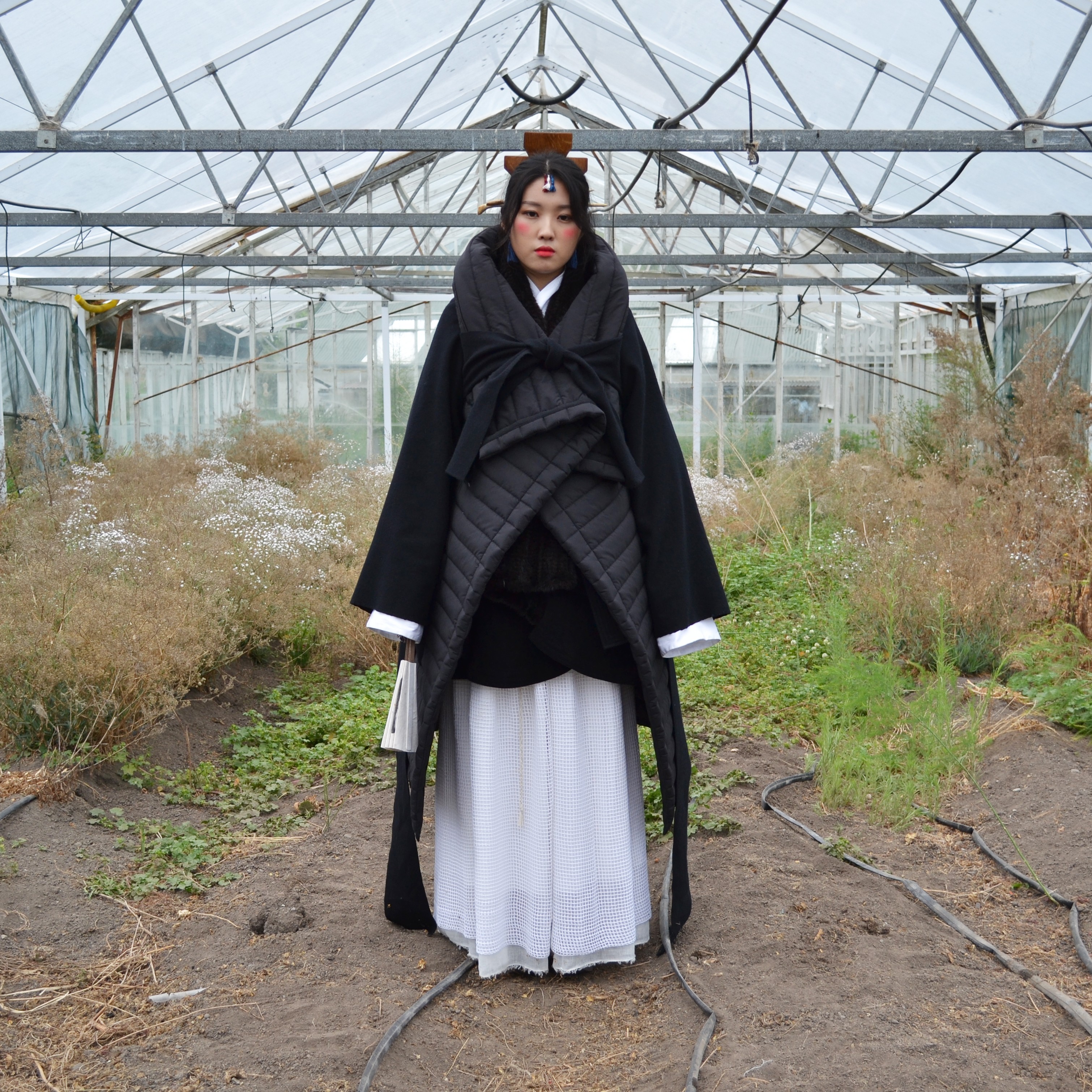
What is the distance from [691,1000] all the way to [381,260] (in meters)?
9.11

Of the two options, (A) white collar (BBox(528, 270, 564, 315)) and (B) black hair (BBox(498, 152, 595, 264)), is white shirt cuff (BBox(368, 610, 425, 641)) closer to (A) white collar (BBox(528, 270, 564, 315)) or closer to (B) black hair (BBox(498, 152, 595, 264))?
(A) white collar (BBox(528, 270, 564, 315))

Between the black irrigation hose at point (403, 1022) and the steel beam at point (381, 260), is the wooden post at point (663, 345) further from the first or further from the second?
the black irrigation hose at point (403, 1022)

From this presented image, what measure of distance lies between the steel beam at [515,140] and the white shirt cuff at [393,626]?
359cm

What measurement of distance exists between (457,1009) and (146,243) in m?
10.8

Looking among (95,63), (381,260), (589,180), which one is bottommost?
(381,260)

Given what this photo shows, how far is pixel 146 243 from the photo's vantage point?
37.6 feet

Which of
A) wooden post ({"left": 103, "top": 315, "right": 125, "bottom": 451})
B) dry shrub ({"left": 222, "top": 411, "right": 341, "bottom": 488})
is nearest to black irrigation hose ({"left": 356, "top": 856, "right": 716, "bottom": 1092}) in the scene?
dry shrub ({"left": 222, "top": 411, "right": 341, "bottom": 488})

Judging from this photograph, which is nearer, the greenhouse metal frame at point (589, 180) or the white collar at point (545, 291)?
the white collar at point (545, 291)

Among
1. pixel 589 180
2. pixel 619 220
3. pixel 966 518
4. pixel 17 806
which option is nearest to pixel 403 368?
pixel 619 220

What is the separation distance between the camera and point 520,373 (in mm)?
2391

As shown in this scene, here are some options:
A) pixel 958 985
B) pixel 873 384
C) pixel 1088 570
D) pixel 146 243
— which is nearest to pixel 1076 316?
pixel 873 384

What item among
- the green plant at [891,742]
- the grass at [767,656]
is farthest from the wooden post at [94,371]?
the green plant at [891,742]

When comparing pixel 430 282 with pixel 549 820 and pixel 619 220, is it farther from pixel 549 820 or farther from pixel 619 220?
pixel 549 820

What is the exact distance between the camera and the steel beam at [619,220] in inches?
309
